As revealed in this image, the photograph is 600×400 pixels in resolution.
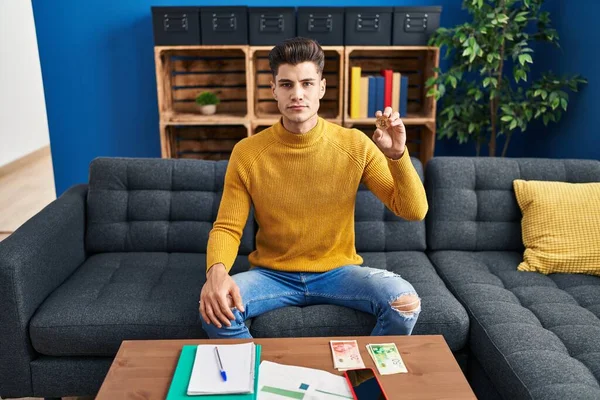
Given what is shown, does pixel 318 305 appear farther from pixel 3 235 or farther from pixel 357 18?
pixel 3 235

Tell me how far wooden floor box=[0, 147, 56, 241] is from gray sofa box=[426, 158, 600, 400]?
9.41ft

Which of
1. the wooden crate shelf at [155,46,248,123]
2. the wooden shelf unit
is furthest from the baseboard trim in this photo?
the wooden crate shelf at [155,46,248,123]

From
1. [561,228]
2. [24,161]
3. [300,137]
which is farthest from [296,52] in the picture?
[24,161]

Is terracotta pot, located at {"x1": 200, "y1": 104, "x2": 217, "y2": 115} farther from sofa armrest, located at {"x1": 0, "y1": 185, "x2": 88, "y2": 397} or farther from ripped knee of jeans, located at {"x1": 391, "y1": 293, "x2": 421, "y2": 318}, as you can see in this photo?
ripped knee of jeans, located at {"x1": 391, "y1": 293, "x2": 421, "y2": 318}

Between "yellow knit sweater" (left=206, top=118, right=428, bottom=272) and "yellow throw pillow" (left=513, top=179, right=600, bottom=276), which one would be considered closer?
"yellow knit sweater" (left=206, top=118, right=428, bottom=272)

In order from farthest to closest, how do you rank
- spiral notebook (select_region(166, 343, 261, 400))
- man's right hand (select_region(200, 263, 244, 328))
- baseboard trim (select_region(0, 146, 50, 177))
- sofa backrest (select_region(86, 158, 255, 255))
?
baseboard trim (select_region(0, 146, 50, 177)), sofa backrest (select_region(86, 158, 255, 255)), man's right hand (select_region(200, 263, 244, 328)), spiral notebook (select_region(166, 343, 261, 400))

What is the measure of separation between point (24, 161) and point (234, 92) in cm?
334

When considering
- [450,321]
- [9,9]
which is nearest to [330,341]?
[450,321]

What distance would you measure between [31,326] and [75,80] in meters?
2.22

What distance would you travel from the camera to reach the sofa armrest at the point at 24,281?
1.60 m

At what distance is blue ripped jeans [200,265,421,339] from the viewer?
5.01 ft

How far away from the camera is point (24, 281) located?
1.62m

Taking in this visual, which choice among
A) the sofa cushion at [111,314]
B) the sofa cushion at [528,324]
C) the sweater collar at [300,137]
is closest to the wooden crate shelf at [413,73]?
the sofa cushion at [528,324]

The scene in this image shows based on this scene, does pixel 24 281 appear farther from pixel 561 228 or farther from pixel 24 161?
pixel 24 161
